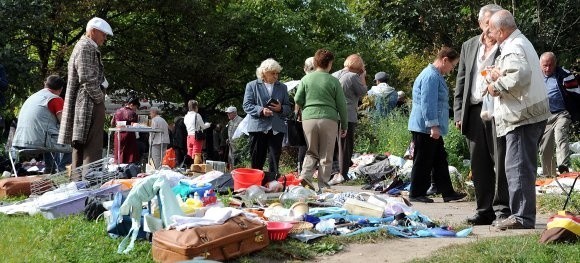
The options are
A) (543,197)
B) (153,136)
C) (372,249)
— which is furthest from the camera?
(153,136)

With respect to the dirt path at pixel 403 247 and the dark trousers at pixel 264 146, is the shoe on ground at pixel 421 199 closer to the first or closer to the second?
the dirt path at pixel 403 247

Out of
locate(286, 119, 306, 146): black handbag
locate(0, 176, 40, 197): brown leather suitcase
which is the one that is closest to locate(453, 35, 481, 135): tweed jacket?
locate(286, 119, 306, 146): black handbag

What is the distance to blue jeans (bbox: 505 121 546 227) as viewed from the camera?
623 centimetres

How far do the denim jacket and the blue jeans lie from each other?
2.04 m

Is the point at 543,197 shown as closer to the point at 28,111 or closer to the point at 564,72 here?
the point at 564,72

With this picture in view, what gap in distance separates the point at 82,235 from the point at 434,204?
13.3ft

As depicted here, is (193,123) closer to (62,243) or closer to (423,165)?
(423,165)

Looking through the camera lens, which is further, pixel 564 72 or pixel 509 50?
pixel 564 72

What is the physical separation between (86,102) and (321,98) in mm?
2721

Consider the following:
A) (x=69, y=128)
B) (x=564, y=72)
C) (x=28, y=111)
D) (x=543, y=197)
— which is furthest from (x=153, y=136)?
(x=543, y=197)

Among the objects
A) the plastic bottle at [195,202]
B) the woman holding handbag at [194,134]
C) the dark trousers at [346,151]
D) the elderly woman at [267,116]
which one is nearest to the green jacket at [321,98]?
the elderly woman at [267,116]

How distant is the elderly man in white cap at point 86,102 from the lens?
28.5 ft

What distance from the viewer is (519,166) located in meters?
6.23

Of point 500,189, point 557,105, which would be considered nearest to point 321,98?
point 500,189
